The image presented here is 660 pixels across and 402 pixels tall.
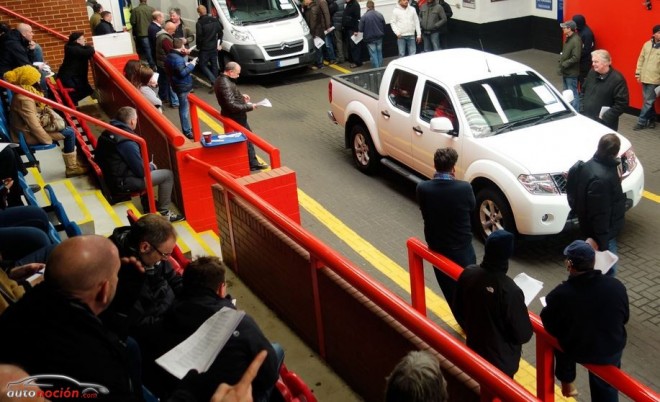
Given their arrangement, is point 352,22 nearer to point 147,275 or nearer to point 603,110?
point 603,110

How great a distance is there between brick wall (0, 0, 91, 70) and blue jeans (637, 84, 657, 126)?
10.4 meters

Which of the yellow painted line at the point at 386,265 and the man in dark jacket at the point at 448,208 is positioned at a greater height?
the man in dark jacket at the point at 448,208

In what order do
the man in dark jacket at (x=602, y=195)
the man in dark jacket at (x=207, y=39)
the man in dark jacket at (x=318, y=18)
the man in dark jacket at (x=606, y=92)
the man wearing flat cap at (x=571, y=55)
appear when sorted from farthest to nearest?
the man in dark jacket at (x=318, y=18) < the man in dark jacket at (x=207, y=39) < the man wearing flat cap at (x=571, y=55) < the man in dark jacket at (x=606, y=92) < the man in dark jacket at (x=602, y=195)

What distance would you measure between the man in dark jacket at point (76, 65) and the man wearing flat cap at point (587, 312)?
9.54 metres

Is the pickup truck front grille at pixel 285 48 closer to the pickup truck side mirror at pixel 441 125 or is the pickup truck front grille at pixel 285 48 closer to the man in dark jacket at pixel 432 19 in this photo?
the man in dark jacket at pixel 432 19

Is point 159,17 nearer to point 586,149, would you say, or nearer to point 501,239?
point 586,149

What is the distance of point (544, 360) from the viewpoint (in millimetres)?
5598

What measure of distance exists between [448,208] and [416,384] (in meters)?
4.10

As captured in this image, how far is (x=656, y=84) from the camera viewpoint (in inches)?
518

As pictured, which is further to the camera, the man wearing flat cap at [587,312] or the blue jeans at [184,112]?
the blue jeans at [184,112]

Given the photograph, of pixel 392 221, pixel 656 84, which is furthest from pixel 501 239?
pixel 656 84

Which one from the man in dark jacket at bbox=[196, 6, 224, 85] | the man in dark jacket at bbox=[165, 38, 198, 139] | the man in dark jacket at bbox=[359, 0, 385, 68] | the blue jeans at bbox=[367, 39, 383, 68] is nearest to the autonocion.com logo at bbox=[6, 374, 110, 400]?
the man in dark jacket at bbox=[165, 38, 198, 139]

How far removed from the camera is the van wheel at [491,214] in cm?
936

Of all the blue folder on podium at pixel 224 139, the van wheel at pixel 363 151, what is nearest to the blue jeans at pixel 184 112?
the van wheel at pixel 363 151
